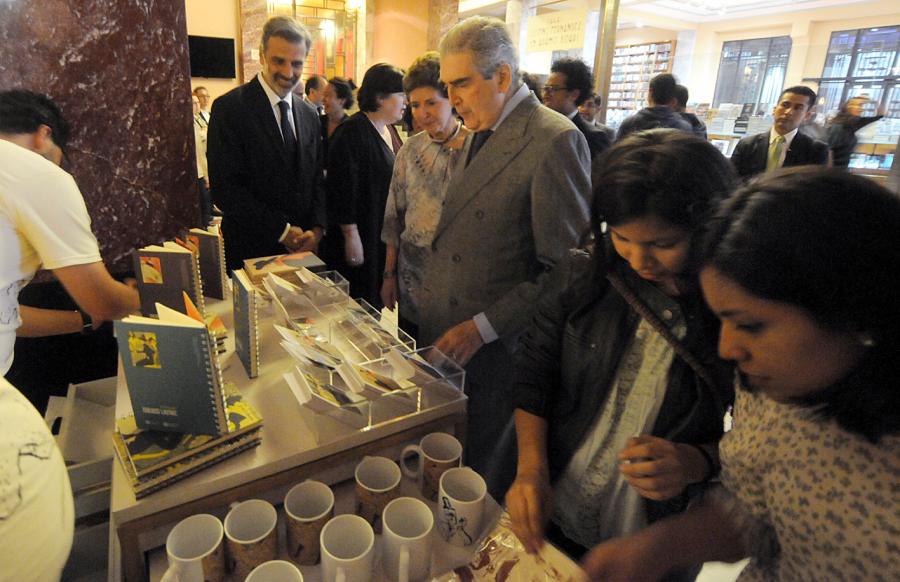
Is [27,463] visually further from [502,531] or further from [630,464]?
[630,464]

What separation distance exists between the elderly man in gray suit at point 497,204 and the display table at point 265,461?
41cm

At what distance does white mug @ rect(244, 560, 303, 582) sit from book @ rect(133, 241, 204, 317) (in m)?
0.90

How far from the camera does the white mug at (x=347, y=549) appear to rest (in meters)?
0.81

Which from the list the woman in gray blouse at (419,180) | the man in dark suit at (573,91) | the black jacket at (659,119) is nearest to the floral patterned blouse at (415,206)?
the woman in gray blouse at (419,180)

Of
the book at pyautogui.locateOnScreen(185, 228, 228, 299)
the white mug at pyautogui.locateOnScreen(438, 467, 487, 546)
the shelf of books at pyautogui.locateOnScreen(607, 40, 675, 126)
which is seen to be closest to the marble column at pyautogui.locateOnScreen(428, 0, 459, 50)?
the shelf of books at pyautogui.locateOnScreen(607, 40, 675, 126)

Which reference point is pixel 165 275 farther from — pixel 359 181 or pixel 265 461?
pixel 359 181

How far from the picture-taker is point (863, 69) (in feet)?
10.1

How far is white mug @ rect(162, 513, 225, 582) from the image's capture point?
0.80m

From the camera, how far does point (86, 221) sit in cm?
129

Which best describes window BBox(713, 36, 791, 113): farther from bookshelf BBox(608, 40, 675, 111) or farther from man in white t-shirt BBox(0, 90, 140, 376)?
man in white t-shirt BBox(0, 90, 140, 376)

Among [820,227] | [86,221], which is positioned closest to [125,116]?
[86,221]

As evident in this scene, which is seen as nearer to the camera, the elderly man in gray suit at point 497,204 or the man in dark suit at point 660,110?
the elderly man in gray suit at point 497,204

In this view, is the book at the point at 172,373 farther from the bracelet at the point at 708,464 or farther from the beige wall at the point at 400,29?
the beige wall at the point at 400,29

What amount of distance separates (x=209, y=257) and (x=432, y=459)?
113 centimetres
